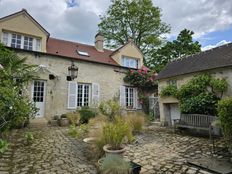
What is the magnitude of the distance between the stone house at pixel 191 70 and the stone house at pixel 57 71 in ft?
13.4

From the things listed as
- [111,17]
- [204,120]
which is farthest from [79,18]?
[204,120]

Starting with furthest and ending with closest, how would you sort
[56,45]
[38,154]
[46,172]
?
[56,45], [38,154], [46,172]

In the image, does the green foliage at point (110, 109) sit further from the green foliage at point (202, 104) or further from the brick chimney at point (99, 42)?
the brick chimney at point (99, 42)

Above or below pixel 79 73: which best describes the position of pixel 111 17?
above

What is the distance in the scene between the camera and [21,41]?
11.2 meters

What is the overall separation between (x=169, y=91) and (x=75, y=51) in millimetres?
8087

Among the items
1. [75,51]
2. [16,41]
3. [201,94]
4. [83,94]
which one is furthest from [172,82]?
[16,41]

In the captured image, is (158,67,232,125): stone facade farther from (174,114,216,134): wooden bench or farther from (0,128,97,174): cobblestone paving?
(0,128,97,174): cobblestone paving

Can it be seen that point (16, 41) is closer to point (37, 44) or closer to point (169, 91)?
point (37, 44)

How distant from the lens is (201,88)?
8.55 m

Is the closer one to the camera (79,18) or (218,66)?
(218,66)

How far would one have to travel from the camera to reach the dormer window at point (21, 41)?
10734 millimetres

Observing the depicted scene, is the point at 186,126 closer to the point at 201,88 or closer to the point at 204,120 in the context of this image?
the point at 204,120

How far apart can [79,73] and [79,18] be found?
5.67m
